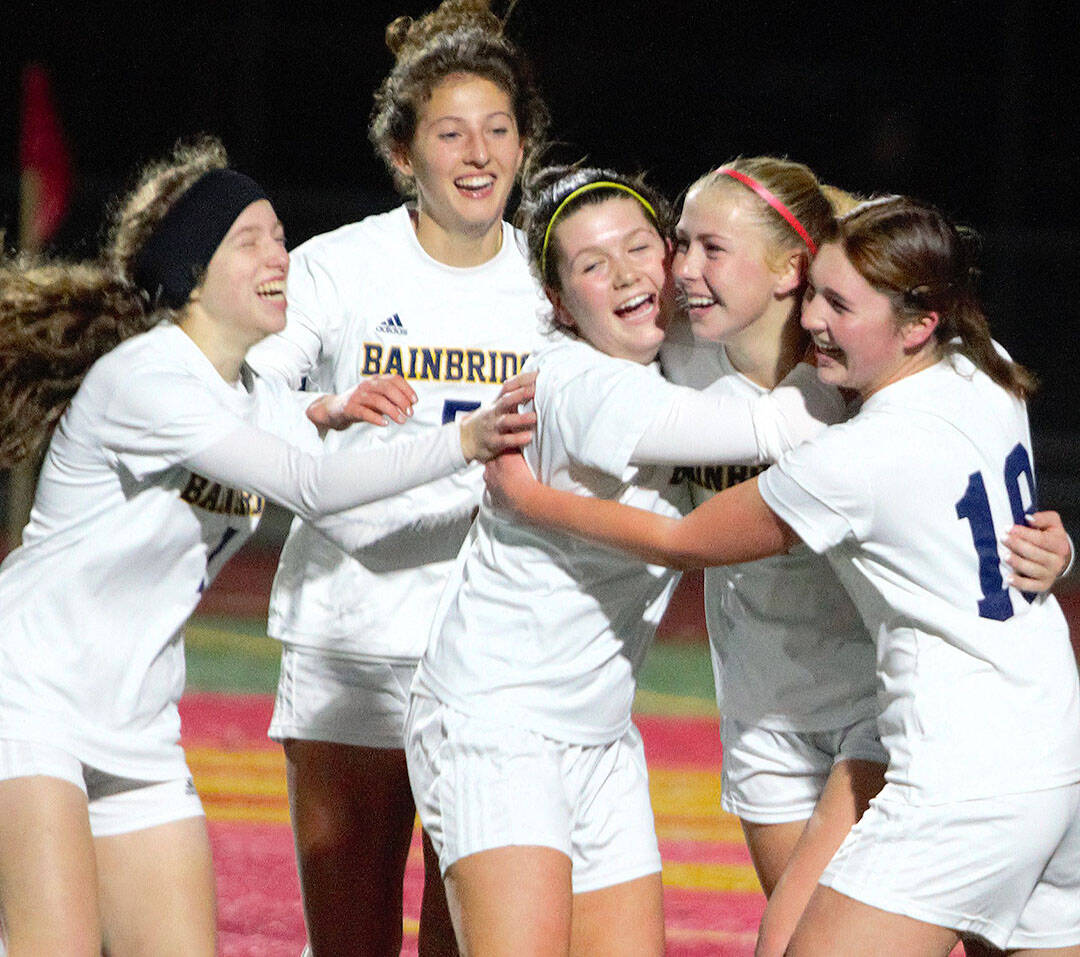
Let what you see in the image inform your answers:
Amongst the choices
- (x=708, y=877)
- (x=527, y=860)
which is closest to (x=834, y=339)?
(x=527, y=860)

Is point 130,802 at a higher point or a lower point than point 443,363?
lower

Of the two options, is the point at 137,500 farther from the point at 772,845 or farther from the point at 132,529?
the point at 772,845

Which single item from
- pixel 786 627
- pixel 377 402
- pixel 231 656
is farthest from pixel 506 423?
pixel 231 656

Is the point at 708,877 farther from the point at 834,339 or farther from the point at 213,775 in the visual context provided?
the point at 834,339

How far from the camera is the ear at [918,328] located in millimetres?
3189

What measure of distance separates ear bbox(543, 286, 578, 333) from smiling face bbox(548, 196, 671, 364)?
5 cm

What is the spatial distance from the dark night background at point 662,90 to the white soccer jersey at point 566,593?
13013 millimetres

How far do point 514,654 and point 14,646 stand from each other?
41.5 inches

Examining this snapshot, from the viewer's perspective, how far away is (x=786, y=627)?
3.62 m

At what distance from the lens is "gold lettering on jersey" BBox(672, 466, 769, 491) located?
3.54m

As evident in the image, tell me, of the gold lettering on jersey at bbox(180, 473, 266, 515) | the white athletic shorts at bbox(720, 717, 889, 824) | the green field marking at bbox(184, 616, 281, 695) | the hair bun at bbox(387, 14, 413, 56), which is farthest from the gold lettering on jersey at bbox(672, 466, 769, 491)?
the green field marking at bbox(184, 616, 281, 695)

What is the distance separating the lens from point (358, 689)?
4.35 m

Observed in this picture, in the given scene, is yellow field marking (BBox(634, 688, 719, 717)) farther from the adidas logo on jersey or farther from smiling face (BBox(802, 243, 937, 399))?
smiling face (BBox(802, 243, 937, 399))

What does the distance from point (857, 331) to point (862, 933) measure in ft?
3.76
